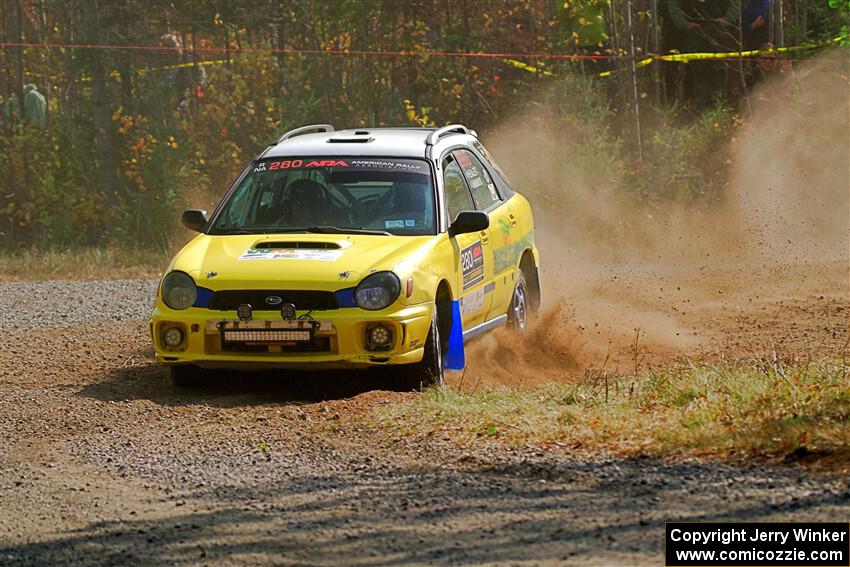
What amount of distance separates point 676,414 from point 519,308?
4.13 meters

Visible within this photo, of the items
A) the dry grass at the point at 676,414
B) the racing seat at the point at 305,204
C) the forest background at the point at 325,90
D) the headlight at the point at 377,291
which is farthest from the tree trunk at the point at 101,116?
the dry grass at the point at 676,414

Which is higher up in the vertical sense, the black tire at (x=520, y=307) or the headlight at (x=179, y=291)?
the headlight at (x=179, y=291)

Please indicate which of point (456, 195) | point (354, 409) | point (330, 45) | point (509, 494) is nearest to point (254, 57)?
point (330, 45)

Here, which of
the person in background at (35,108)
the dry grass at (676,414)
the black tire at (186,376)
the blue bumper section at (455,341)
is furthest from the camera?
the person in background at (35,108)

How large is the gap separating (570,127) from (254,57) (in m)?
5.33

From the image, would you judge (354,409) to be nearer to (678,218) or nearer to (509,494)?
(509,494)

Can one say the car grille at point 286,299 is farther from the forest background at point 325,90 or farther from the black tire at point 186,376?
the forest background at point 325,90

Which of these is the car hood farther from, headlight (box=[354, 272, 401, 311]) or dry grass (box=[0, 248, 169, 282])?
dry grass (box=[0, 248, 169, 282])

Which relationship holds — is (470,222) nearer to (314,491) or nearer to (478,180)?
(478,180)

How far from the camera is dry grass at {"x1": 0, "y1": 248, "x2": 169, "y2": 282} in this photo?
19.4 m

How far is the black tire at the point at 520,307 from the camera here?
12.1 meters

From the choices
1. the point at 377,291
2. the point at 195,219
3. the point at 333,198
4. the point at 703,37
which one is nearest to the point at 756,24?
the point at 703,37

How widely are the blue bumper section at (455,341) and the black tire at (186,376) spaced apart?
1.67 meters

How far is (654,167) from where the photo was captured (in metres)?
22.7
